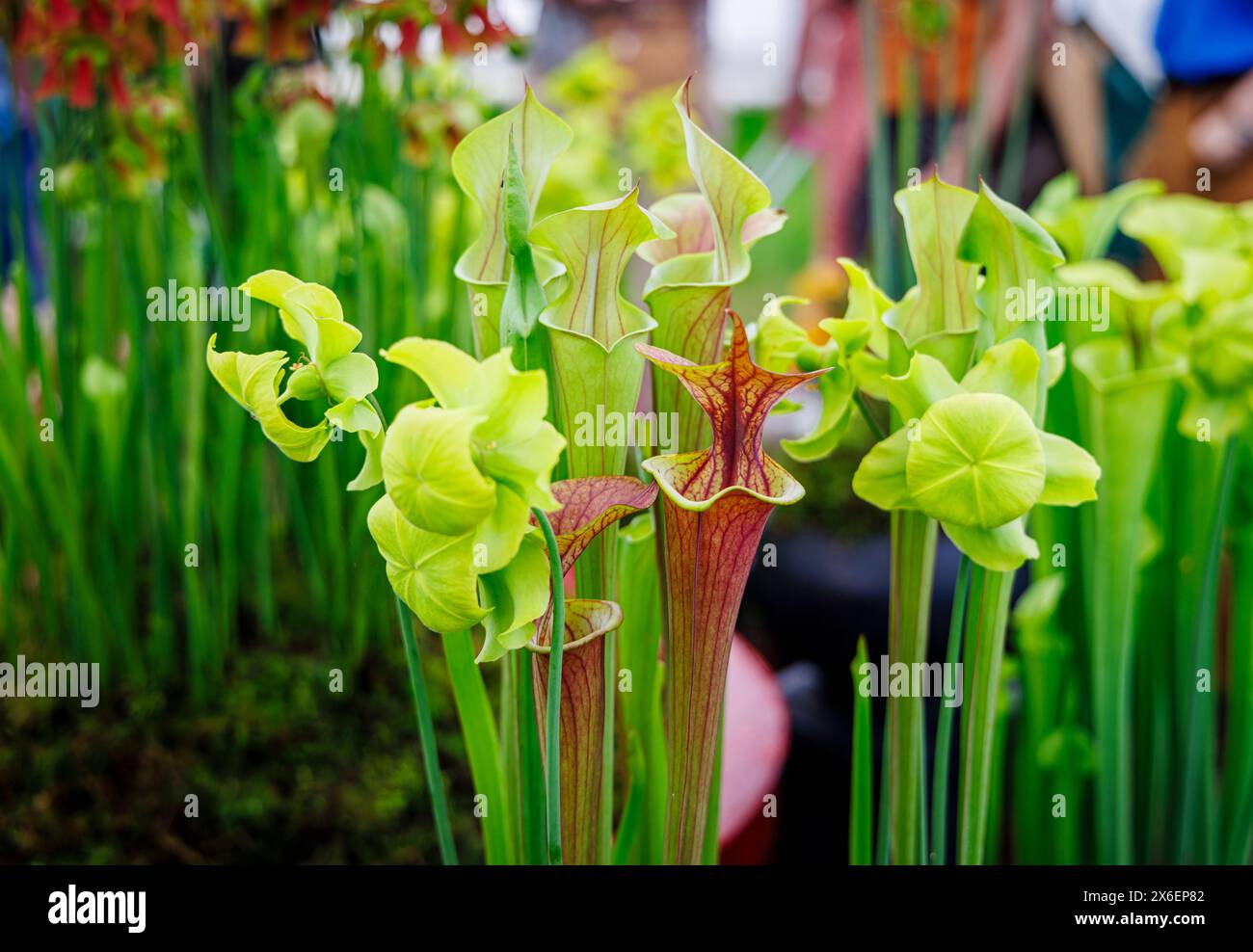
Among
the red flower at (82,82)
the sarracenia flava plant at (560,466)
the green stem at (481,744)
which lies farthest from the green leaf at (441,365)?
the red flower at (82,82)

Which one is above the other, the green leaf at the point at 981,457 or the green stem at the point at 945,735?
the green leaf at the point at 981,457

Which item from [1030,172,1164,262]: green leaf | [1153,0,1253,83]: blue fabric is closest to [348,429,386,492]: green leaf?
[1030,172,1164,262]: green leaf

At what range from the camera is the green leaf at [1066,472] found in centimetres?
34

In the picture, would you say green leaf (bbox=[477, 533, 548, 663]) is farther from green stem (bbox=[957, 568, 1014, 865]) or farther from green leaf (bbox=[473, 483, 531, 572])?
green stem (bbox=[957, 568, 1014, 865])

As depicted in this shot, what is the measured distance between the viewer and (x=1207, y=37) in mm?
1166

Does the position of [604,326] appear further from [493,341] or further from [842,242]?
[842,242]

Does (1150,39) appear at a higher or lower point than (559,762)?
higher

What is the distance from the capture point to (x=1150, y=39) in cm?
133

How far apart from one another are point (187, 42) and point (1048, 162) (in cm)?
121

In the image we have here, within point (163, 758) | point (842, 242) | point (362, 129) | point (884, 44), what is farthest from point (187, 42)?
point (842, 242)

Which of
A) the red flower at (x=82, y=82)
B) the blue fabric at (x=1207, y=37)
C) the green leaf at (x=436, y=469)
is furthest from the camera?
the blue fabric at (x=1207, y=37)

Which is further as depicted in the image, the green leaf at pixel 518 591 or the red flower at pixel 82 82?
the red flower at pixel 82 82

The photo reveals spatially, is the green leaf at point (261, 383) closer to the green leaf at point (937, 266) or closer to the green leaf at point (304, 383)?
the green leaf at point (304, 383)

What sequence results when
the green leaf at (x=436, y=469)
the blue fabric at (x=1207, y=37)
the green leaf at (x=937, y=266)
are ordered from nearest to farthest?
the green leaf at (x=436, y=469) → the green leaf at (x=937, y=266) → the blue fabric at (x=1207, y=37)
